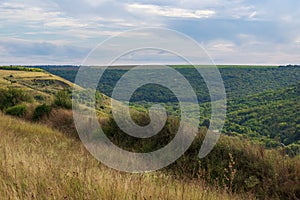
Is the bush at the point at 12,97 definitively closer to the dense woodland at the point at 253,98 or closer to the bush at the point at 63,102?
the dense woodland at the point at 253,98

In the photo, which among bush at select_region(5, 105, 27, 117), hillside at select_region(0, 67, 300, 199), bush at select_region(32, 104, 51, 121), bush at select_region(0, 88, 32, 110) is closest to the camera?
hillside at select_region(0, 67, 300, 199)

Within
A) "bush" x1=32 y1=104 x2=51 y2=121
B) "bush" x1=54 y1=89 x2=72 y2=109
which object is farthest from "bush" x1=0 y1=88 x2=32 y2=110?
"bush" x1=32 y1=104 x2=51 y2=121

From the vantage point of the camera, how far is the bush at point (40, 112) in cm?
1690

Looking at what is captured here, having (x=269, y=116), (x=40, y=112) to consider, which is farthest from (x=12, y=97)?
(x=269, y=116)

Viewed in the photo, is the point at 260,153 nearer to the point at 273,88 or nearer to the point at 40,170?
the point at 40,170

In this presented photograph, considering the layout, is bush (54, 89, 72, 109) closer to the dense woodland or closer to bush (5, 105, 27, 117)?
bush (5, 105, 27, 117)

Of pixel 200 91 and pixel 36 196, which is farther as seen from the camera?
pixel 200 91

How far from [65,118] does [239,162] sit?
8709mm

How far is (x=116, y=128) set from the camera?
12.4 meters

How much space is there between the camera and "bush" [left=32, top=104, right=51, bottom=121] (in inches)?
665

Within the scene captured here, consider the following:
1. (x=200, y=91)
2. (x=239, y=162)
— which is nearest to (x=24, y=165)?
(x=239, y=162)

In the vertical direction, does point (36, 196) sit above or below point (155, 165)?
above

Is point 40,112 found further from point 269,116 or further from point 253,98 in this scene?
point 253,98

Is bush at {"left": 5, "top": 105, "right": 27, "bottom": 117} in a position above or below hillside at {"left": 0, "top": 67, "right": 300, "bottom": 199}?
below
